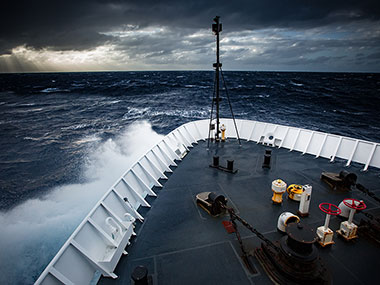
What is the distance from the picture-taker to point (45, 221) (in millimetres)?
10141

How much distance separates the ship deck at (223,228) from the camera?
4.77 metres

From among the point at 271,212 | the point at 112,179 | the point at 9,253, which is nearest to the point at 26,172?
the point at 112,179

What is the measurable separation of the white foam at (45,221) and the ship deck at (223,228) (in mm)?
5013

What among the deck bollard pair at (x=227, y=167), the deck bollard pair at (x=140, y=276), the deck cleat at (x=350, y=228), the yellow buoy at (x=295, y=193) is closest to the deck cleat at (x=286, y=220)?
the deck cleat at (x=350, y=228)

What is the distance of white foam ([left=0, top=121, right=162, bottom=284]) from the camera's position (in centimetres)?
798

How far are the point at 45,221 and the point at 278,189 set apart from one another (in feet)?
35.6

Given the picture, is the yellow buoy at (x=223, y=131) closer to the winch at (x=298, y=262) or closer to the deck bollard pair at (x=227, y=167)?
the deck bollard pair at (x=227, y=167)

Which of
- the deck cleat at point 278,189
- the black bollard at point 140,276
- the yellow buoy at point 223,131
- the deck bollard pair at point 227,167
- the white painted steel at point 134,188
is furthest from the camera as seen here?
the yellow buoy at point 223,131

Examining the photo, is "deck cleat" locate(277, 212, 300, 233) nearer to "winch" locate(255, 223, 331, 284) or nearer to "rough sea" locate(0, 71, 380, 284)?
"winch" locate(255, 223, 331, 284)

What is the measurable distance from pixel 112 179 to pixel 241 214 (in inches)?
371

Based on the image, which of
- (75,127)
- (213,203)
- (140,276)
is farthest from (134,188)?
(75,127)

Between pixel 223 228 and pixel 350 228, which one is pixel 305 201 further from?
pixel 223 228

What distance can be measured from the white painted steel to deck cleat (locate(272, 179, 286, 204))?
4.38 metres

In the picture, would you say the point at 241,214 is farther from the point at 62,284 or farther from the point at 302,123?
the point at 302,123
